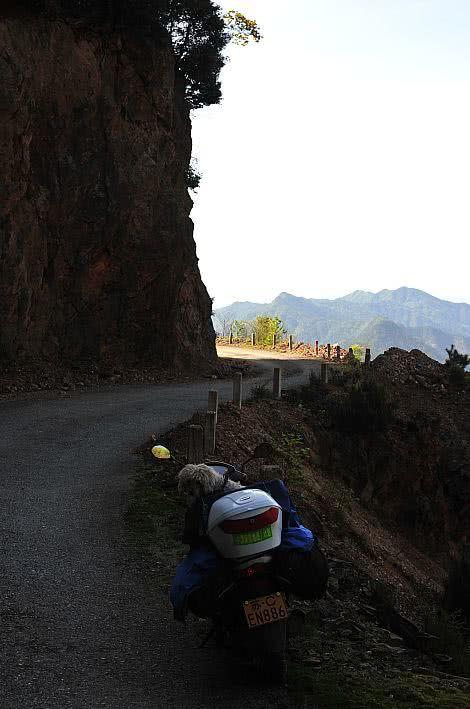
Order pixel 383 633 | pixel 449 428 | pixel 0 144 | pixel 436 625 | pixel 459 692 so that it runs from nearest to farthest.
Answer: pixel 459 692, pixel 383 633, pixel 436 625, pixel 0 144, pixel 449 428

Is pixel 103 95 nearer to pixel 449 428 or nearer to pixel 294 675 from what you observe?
pixel 449 428

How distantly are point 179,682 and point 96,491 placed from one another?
5366 mm

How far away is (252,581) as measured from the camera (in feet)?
15.7

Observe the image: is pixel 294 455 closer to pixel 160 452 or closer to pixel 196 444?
pixel 160 452

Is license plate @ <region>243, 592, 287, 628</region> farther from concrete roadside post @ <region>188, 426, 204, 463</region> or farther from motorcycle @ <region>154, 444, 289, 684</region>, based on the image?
concrete roadside post @ <region>188, 426, 204, 463</region>

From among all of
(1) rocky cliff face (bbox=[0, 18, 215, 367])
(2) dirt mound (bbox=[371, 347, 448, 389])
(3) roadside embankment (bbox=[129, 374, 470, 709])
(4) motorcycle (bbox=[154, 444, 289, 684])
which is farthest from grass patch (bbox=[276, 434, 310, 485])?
(4) motorcycle (bbox=[154, 444, 289, 684])

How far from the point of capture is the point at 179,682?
15.7 ft

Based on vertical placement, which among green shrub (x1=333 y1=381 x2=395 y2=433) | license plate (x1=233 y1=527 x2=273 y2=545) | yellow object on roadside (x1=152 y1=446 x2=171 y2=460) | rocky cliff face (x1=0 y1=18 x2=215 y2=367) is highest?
rocky cliff face (x1=0 y1=18 x2=215 y2=367)

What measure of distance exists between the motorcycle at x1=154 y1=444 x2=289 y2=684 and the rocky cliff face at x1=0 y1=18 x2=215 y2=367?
15553mm

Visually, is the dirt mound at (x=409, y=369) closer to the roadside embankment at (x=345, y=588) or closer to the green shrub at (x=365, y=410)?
the green shrub at (x=365, y=410)

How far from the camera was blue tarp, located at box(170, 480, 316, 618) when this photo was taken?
15.7ft

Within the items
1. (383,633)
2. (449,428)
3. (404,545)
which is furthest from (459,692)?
(449,428)

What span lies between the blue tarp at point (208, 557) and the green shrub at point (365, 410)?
47.0 ft

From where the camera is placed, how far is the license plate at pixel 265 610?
466 centimetres
